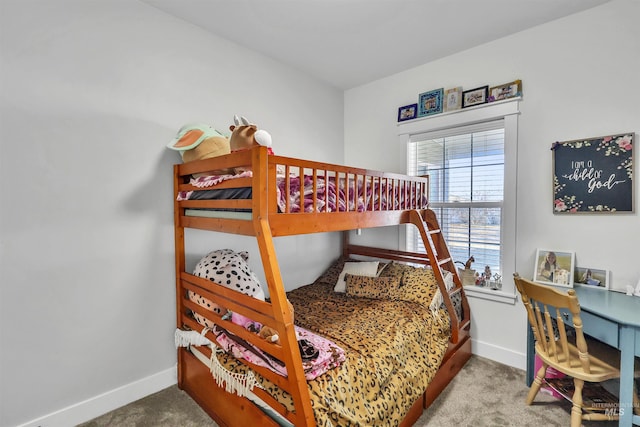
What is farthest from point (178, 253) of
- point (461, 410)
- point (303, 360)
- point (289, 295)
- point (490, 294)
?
point (490, 294)

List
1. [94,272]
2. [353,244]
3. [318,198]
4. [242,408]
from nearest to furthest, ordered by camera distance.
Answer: [242,408] < [318,198] < [94,272] < [353,244]

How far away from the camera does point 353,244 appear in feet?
11.4

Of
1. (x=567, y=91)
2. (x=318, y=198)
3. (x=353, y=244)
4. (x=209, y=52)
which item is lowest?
(x=353, y=244)

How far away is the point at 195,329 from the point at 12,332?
3.01ft

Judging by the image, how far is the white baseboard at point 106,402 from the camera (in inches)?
66.6

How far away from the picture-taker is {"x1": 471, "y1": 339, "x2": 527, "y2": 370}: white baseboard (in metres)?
2.39

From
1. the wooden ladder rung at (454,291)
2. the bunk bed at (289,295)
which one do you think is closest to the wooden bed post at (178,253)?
the bunk bed at (289,295)

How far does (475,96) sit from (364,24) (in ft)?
3.75

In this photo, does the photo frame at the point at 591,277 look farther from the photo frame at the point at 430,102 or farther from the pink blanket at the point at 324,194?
the photo frame at the point at 430,102

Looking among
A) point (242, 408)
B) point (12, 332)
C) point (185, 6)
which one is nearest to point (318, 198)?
point (242, 408)

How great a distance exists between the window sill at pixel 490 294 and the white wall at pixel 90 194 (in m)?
2.23

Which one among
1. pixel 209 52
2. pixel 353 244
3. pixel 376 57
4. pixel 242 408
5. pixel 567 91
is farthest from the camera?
pixel 353 244

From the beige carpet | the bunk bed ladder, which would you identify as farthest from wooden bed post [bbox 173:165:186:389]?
the bunk bed ladder

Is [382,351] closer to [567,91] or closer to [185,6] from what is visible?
[567,91]
